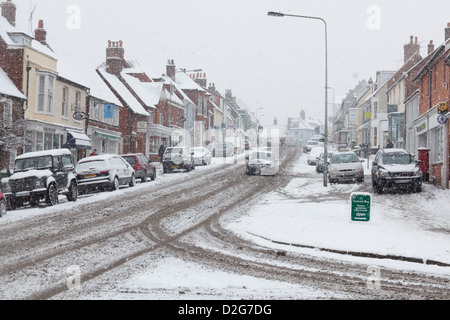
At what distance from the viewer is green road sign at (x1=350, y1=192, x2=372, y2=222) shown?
13.3m

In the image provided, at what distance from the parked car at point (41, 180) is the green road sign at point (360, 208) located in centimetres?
1068

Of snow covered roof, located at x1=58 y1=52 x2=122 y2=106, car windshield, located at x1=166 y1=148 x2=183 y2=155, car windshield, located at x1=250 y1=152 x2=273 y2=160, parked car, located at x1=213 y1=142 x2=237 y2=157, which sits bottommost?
car windshield, located at x1=250 y1=152 x2=273 y2=160

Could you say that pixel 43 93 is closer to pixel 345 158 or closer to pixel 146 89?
pixel 345 158

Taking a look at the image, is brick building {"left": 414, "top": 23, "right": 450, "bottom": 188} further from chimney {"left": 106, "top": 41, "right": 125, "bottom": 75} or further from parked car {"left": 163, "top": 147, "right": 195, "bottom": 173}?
chimney {"left": 106, "top": 41, "right": 125, "bottom": 75}

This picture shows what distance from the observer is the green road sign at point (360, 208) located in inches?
523

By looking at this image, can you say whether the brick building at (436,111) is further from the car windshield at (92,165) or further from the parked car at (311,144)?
the parked car at (311,144)

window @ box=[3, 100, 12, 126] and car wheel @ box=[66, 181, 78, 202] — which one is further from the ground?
window @ box=[3, 100, 12, 126]

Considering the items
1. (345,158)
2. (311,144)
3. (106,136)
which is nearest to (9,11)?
Answer: (106,136)

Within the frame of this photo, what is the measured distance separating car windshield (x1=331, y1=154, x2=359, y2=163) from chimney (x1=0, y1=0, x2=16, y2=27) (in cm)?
2121

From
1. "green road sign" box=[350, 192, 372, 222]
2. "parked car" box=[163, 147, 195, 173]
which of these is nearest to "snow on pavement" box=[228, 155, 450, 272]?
"green road sign" box=[350, 192, 372, 222]

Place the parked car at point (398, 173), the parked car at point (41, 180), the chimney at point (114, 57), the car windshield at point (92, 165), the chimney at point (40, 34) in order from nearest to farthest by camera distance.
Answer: the parked car at point (41, 180) → the parked car at point (398, 173) → the car windshield at point (92, 165) → the chimney at point (40, 34) → the chimney at point (114, 57)

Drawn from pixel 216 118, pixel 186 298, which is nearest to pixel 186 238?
pixel 186 298

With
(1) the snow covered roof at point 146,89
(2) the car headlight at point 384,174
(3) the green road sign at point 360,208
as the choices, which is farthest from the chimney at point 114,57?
(3) the green road sign at point 360,208

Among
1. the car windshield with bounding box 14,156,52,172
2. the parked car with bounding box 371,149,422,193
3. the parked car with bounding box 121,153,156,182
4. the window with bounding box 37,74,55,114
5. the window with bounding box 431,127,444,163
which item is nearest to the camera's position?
the car windshield with bounding box 14,156,52,172
